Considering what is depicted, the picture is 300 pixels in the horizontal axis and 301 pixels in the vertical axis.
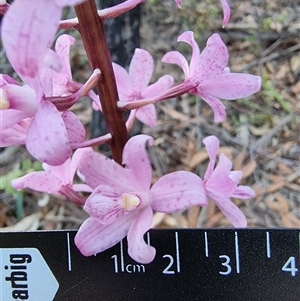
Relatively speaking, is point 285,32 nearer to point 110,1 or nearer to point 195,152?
point 195,152

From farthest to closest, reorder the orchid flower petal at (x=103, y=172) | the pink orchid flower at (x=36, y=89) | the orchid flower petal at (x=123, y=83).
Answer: the orchid flower petal at (x=123, y=83)
the orchid flower petal at (x=103, y=172)
the pink orchid flower at (x=36, y=89)

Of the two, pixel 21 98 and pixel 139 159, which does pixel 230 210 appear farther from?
pixel 21 98

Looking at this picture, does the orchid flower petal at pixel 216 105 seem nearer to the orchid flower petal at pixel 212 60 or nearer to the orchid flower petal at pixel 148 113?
the orchid flower petal at pixel 212 60

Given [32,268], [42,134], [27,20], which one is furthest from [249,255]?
[27,20]

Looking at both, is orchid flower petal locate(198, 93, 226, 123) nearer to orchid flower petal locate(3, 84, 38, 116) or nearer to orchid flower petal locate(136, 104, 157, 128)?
orchid flower petal locate(136, 104, 157, 128)

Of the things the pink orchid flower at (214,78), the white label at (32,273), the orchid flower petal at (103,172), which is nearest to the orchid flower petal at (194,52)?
the pink orchid flower at (214,78)

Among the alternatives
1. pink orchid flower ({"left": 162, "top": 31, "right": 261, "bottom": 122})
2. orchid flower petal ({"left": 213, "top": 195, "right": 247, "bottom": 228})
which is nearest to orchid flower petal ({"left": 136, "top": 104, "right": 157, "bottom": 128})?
pink orchid flower ({"left": 162, "top": 31, "right": 261, "bottom": 122})
